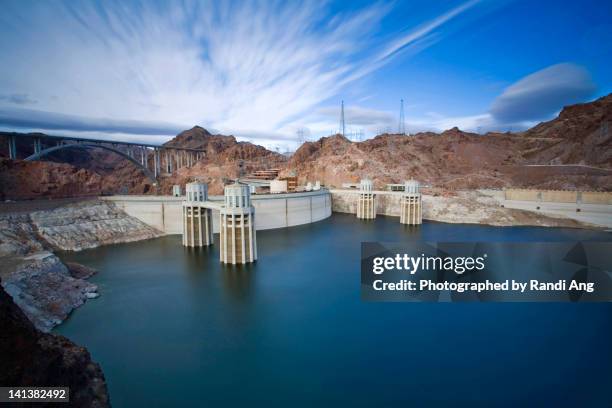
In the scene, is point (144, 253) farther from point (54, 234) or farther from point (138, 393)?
point (138, 393)

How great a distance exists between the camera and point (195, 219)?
26562 mm

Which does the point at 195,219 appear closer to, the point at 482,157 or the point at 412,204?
the point at 412,204

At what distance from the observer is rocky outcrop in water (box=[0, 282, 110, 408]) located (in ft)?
15.9

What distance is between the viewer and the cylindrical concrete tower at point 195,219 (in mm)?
26359

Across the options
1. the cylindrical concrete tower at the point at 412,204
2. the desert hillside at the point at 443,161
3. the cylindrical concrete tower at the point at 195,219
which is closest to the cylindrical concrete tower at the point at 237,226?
the cylindrical concrete tower at the point at 195,219

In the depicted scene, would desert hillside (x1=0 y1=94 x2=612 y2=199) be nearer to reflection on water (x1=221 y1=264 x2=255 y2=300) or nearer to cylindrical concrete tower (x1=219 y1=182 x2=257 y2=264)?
cylindrical concrete tower (x1=219 y1=182 x2=257 y2=264)

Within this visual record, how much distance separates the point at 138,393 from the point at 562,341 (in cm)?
1461

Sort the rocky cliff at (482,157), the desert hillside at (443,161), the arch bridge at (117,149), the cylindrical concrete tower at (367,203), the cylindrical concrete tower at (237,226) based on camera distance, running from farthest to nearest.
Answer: the rocky cliff at (482,157)
the desert hillside at (443,161)
the cylindrical concrete tower at (367,203)
the arch bridge at (117,149)
the cylindrical concrete tower at (237,226)

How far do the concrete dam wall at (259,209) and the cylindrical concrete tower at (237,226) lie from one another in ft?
35.7

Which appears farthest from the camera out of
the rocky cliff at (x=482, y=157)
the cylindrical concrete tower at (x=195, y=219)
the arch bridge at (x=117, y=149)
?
the rocky cliff at (x=482, y=157)

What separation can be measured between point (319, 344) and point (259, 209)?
22.5 m

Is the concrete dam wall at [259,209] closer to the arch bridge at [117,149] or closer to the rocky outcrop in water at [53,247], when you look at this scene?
the rocky outcrop in water at [53,247]

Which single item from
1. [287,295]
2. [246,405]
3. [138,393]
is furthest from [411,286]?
[138,393]

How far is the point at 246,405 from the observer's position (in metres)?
9.46
